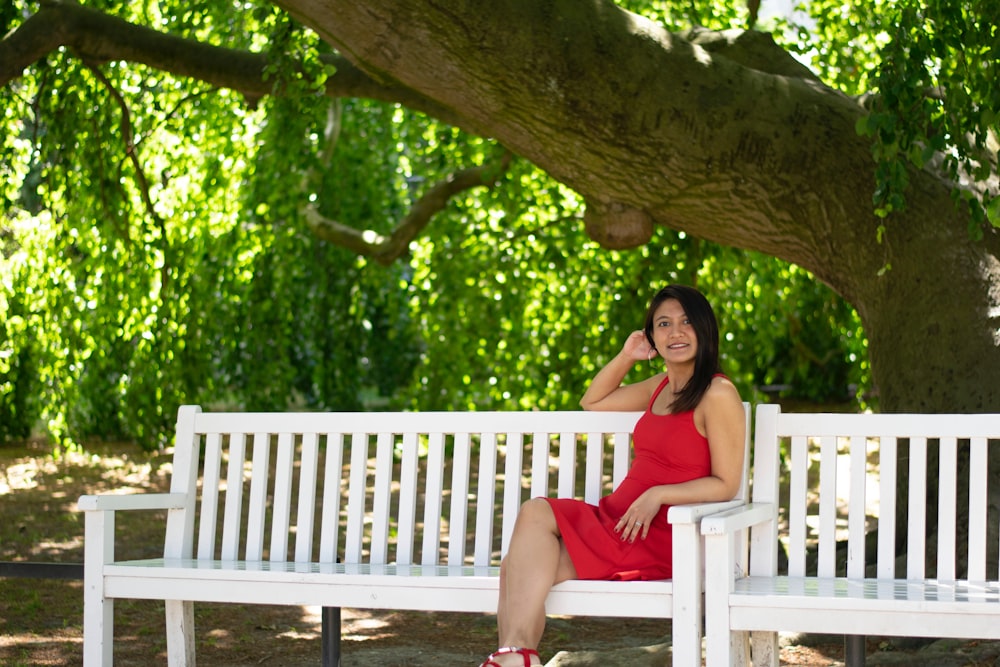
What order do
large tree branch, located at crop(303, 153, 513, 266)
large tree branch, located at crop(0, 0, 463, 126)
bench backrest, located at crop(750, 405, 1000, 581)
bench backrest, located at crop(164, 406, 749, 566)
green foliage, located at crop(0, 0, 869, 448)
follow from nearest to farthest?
bench backrest, located at crop(750, 405, 1000, 581) → bench backrest, located at crop(164, 406, 749, 566) → large tree branch, located at crop(0, 0, 463, 126) → green foliage, located at crop(0, 0, 869, 448) → large tree branch, located at crop(303, 153, 513, 266)

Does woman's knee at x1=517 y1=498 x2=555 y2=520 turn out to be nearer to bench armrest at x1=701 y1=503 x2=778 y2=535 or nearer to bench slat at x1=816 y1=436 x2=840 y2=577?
bench armrest at x1=701 y1=503 x2=778 y2=535

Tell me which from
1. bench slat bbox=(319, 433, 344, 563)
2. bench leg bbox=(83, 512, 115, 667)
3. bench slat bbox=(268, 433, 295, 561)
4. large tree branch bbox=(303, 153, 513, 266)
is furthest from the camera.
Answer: large tree branch bbox=(303, 153, 513, 266)

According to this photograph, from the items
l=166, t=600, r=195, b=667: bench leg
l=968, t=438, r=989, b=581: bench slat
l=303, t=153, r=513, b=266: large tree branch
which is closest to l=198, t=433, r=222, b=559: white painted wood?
l=166, t=600, r=195, b=667: bench leg

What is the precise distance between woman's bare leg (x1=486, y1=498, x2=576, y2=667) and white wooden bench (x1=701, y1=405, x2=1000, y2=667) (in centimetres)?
40

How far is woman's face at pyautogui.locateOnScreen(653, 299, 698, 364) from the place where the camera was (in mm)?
3443

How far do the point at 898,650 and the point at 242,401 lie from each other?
677 cm

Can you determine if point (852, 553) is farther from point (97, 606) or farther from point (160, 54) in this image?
point (160, 54)

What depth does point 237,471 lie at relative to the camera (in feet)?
13.0

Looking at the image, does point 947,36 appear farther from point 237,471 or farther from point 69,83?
point 69,83

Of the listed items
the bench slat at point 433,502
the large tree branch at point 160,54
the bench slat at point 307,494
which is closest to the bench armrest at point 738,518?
the bench slat at point 433,502

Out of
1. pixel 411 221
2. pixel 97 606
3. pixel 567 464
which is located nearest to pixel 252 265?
pixel 411 221

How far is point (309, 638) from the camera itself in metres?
5.08

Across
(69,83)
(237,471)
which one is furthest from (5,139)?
(237,471)

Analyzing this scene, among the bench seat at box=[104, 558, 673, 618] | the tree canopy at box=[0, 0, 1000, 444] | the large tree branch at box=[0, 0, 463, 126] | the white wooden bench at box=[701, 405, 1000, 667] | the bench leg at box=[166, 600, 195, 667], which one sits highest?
the large tree branch at box=[0, 0, 463, 126]
